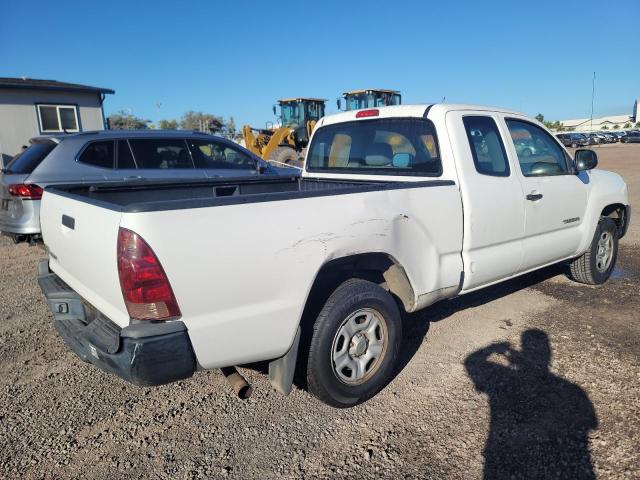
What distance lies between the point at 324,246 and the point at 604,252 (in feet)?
13.9

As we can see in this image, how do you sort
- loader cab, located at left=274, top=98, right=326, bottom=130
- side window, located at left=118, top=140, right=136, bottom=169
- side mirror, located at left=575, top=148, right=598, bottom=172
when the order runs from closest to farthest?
side mirror, located at left=575, top=148, right=598, bottom=172
side window, located at left=118, top=140, right=136, bottom=169
loader cab, located at left=274, top=98, right=326, bottom=130

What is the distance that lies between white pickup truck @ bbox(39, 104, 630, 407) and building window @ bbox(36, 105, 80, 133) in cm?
1810

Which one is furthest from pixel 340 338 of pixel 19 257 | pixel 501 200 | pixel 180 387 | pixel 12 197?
pixel 19 257

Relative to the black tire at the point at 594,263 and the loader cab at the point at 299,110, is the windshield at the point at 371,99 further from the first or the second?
the black tire at the point at 594,263

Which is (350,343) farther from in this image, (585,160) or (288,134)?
(288,134)

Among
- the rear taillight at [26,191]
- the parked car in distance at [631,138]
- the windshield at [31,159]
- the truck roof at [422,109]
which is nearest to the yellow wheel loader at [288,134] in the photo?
the windshield at [31,159]

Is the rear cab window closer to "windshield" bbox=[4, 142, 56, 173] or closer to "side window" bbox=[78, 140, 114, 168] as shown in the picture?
"side window" bbox=[78, 140, 114, 168]

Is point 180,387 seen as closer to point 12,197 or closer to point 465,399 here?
point 465,399

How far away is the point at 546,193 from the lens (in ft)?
13.9

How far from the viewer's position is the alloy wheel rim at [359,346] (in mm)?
2957

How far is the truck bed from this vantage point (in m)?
2.31

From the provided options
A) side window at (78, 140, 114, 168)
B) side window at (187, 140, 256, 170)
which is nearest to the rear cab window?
side window at (187, 140, 256, 170)

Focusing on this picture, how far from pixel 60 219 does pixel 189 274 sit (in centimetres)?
126

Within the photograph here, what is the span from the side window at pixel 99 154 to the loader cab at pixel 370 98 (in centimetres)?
1560
